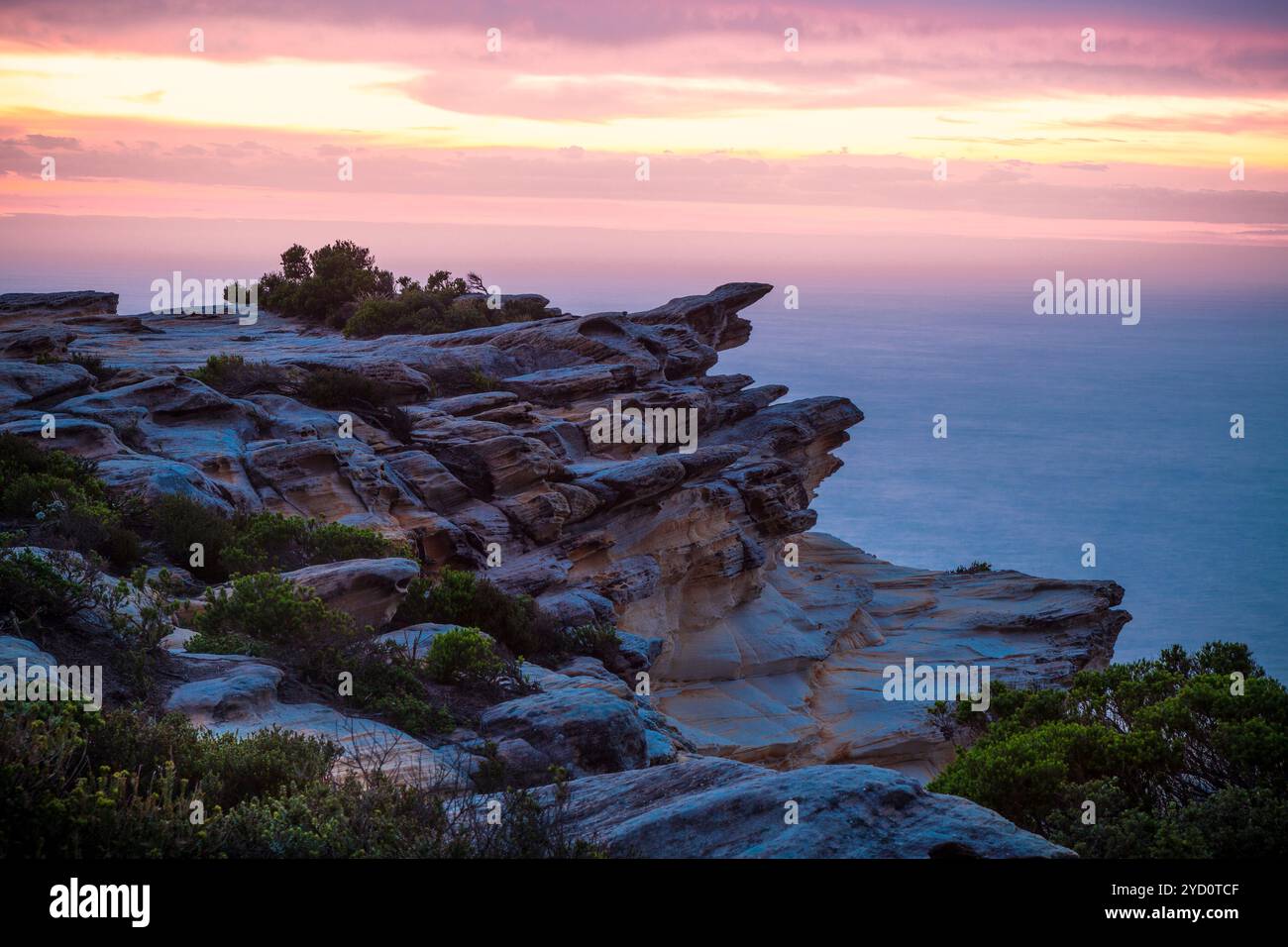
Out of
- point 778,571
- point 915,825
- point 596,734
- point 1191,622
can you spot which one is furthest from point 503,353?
point 1191,622

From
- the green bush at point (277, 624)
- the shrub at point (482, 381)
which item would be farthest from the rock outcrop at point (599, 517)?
the green bush at point (277, 624)

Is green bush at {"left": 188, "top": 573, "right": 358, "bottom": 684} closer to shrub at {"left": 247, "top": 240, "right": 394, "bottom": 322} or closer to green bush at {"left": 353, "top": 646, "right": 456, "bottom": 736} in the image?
green bush at {"left": 353, "top": 646, "right": 456, "bottom": 736}

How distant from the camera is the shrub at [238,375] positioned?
27781 mm

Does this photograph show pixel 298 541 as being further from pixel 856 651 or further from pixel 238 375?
pixel 856 651

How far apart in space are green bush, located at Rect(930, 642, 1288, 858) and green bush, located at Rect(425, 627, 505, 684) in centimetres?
640

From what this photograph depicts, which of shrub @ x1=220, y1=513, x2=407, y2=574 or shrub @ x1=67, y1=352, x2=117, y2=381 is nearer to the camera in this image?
shrub @ x1=220, y1=513, x2=407, y2=574

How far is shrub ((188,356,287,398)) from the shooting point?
27781 millimetres

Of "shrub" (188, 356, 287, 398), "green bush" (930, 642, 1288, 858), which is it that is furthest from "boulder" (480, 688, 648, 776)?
"shrub" (188, 356, 287, 398)

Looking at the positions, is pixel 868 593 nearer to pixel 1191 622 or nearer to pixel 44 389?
pixel 44 389

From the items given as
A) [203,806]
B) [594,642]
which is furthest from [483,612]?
[203,806]

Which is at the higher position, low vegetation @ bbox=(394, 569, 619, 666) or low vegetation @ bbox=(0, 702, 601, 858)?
low vegetation @ bbox=(0, 702, 601, 858)

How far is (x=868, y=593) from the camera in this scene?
39.8 meters

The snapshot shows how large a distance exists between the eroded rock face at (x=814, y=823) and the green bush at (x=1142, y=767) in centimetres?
326
